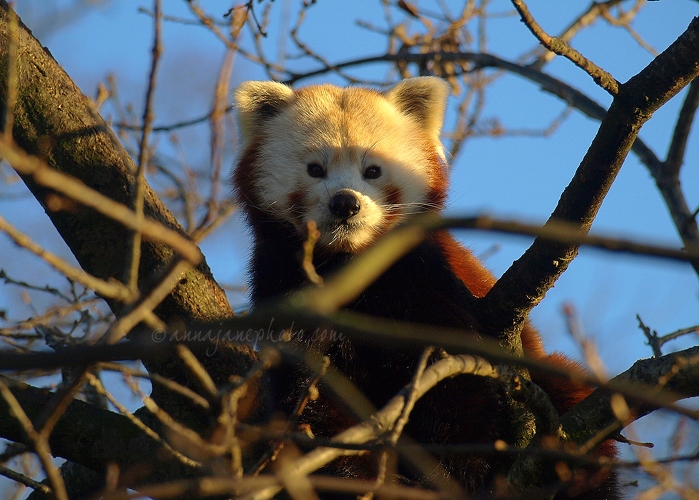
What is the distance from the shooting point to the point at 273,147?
16.0 feet

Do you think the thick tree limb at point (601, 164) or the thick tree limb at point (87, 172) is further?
the thick tree limb at point (87, 172)

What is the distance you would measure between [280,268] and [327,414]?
33.3 inches

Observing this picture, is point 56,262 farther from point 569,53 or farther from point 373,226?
point 373,226

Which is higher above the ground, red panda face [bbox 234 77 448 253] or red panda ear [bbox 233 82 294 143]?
red panda ear [bbox 233 82 294 143]

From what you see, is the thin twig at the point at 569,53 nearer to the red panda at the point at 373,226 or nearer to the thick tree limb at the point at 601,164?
the thick tree limb at the point at 601,164

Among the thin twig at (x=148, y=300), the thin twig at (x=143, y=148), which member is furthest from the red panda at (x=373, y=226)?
the thin twig at (x=148, y=300)

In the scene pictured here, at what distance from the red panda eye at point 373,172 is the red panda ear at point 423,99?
0.76m

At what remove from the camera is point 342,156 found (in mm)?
4465

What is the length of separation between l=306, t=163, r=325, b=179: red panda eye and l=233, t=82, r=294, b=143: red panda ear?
688mm

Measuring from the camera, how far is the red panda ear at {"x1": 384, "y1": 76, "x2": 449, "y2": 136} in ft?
16.6

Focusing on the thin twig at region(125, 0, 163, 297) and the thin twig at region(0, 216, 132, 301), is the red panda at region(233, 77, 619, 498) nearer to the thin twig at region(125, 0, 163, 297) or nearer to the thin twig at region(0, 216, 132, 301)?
the thin twig at region(125, 0, 163, 297)

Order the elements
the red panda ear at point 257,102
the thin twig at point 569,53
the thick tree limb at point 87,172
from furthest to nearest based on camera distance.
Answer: the red panda ear at point 257,102, the thick tree limb at point 87,172, the thin twig at point 569,53

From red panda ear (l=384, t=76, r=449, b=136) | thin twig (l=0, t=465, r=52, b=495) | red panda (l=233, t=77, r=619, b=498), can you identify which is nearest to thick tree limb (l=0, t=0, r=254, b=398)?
red panda (l=233, t=77, r=619, b=498)

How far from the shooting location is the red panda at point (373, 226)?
386cm
